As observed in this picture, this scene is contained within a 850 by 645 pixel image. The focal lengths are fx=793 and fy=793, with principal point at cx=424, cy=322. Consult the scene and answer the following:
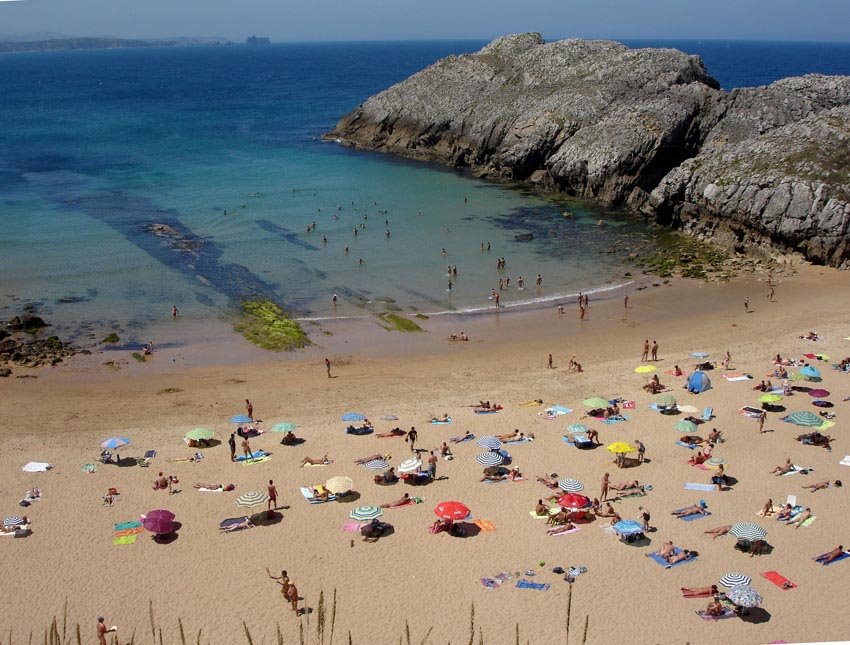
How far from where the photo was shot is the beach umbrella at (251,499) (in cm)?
2181

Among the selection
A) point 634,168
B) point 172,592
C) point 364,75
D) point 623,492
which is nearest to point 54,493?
point 172,592

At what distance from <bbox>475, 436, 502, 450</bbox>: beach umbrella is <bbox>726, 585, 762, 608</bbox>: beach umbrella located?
29.5 feet

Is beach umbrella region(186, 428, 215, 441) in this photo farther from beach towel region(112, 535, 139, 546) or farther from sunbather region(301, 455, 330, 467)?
beach towel region(112, 535, 139, 546)

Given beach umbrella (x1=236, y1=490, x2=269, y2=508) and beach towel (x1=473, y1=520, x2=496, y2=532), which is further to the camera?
beach umbrella (x1=236, y1=490, x2=269, y2=508)

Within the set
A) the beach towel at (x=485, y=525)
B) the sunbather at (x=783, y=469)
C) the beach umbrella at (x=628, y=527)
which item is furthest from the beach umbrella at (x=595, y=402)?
the beach towel at (x=485, y=525)

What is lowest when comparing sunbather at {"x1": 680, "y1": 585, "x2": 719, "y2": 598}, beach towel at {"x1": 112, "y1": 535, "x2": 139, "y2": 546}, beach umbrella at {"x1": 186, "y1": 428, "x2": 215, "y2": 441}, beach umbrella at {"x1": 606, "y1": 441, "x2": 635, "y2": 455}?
beach towel at {"x1": 112, "y1": 535, "x2": 139, "y2": 546}

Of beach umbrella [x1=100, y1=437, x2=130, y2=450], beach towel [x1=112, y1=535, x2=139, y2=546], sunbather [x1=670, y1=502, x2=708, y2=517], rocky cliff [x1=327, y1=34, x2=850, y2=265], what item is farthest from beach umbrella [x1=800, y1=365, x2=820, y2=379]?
beach umbrella [x1=100, y1=437, x2=130, y2=450]

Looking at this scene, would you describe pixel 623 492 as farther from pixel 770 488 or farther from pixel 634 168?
pixel 634 168

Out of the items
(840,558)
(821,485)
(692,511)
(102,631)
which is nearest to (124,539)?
(102,631)

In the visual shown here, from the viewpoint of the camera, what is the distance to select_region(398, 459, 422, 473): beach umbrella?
23797 millimetres

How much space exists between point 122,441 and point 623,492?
633 inches

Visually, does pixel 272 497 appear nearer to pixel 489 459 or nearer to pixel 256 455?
pixel 256 455

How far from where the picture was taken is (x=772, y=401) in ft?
90.8

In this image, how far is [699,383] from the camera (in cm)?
2961
